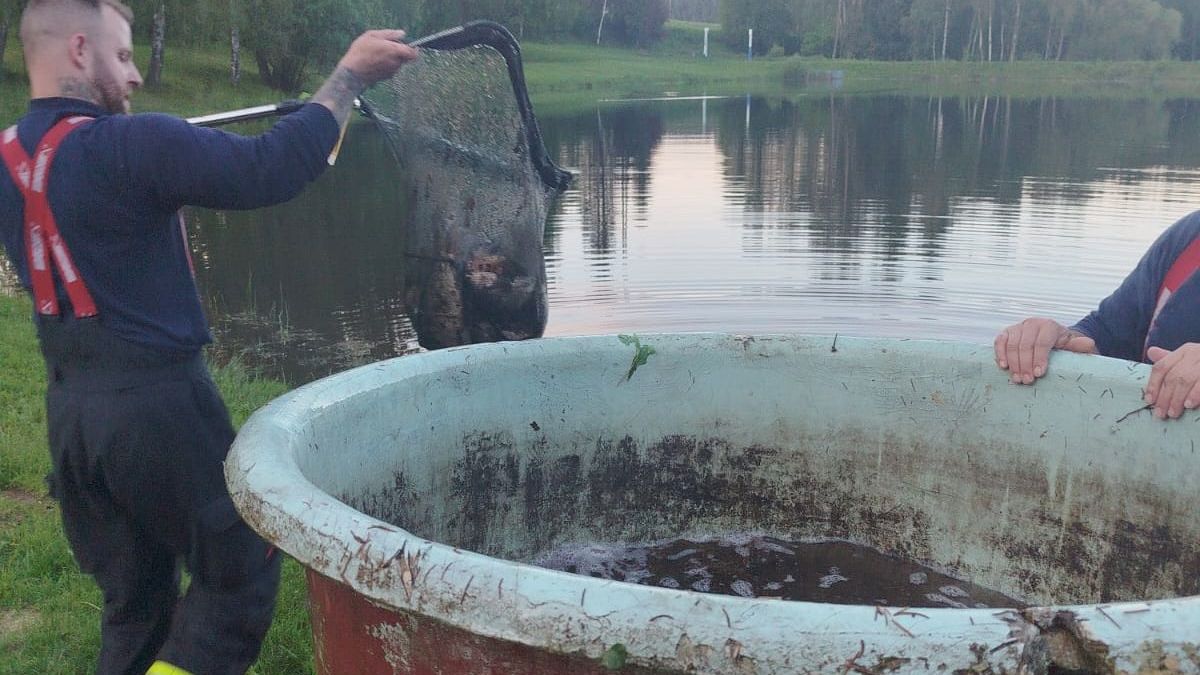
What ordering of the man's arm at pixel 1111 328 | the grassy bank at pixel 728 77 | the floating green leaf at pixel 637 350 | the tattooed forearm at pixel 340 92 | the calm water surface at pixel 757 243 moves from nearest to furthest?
the tattooed forearm at pixel 340 92 < the man's arm at pixel 1111 328 < the floating green leaf at pixel 637 350 < the calm water surface at pixel 757 243 < the grassy bank at pixel 728 77

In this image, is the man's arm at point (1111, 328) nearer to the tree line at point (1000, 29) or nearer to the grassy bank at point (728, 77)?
the grassy bank at point (728, 77)

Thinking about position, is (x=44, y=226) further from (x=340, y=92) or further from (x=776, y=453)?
(x=776, y=453)

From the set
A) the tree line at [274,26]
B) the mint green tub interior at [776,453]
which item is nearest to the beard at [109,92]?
the mint green tub interior at [776,453]

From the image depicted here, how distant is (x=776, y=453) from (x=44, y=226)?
223 centimetres

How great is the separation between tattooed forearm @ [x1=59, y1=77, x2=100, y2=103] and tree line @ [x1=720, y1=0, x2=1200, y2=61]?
3473 inches

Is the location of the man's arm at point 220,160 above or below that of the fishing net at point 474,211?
above

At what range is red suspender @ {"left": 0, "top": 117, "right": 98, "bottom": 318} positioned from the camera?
251cm

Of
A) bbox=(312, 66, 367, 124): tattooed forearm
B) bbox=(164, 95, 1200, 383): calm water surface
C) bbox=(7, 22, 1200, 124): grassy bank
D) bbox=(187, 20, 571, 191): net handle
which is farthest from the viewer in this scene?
bbox=(7, 22, 1200, 124): grassy bank

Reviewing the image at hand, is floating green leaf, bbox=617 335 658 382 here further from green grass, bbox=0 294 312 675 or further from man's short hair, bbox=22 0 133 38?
man's short hair, bbox=22 0 133 38

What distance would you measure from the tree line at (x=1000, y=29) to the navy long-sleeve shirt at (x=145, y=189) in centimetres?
8819

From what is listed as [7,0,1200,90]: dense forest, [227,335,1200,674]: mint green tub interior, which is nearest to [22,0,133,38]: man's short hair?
[227,335,1200,674]: mint green tub interior

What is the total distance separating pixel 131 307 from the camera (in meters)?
2.62

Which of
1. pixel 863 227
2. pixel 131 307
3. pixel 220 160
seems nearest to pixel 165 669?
pixel 131 307

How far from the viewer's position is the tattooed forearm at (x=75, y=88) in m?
2.63
